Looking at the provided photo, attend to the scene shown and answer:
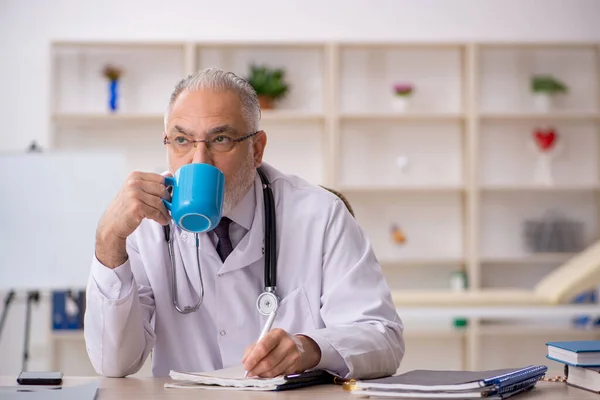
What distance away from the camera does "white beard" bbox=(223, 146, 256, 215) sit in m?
1.83

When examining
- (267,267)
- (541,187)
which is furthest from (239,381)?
(541,187)

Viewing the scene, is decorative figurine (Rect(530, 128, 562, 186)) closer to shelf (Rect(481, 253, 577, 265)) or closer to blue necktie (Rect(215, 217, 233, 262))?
shelf (Rect(481, 253, 577, 265))

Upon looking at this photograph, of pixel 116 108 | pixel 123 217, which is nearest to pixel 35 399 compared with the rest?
pixel 123 217

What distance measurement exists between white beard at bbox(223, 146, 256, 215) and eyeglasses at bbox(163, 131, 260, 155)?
7cm

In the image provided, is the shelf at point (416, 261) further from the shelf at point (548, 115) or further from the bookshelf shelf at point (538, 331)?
the shelf at point (548, 115)

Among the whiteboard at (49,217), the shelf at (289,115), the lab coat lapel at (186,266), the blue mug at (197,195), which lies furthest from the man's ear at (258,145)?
the shelf at (289,115)

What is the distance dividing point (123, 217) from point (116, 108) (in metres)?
4.05

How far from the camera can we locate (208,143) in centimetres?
178

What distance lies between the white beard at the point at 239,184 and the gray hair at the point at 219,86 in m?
0.08

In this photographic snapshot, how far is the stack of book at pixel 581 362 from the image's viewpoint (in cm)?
131

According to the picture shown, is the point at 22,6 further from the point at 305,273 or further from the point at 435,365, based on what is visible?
the point at 305,273

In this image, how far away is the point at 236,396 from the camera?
1.25 m

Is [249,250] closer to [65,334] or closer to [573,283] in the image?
[573,283]

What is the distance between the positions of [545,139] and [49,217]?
3390 millimetres
